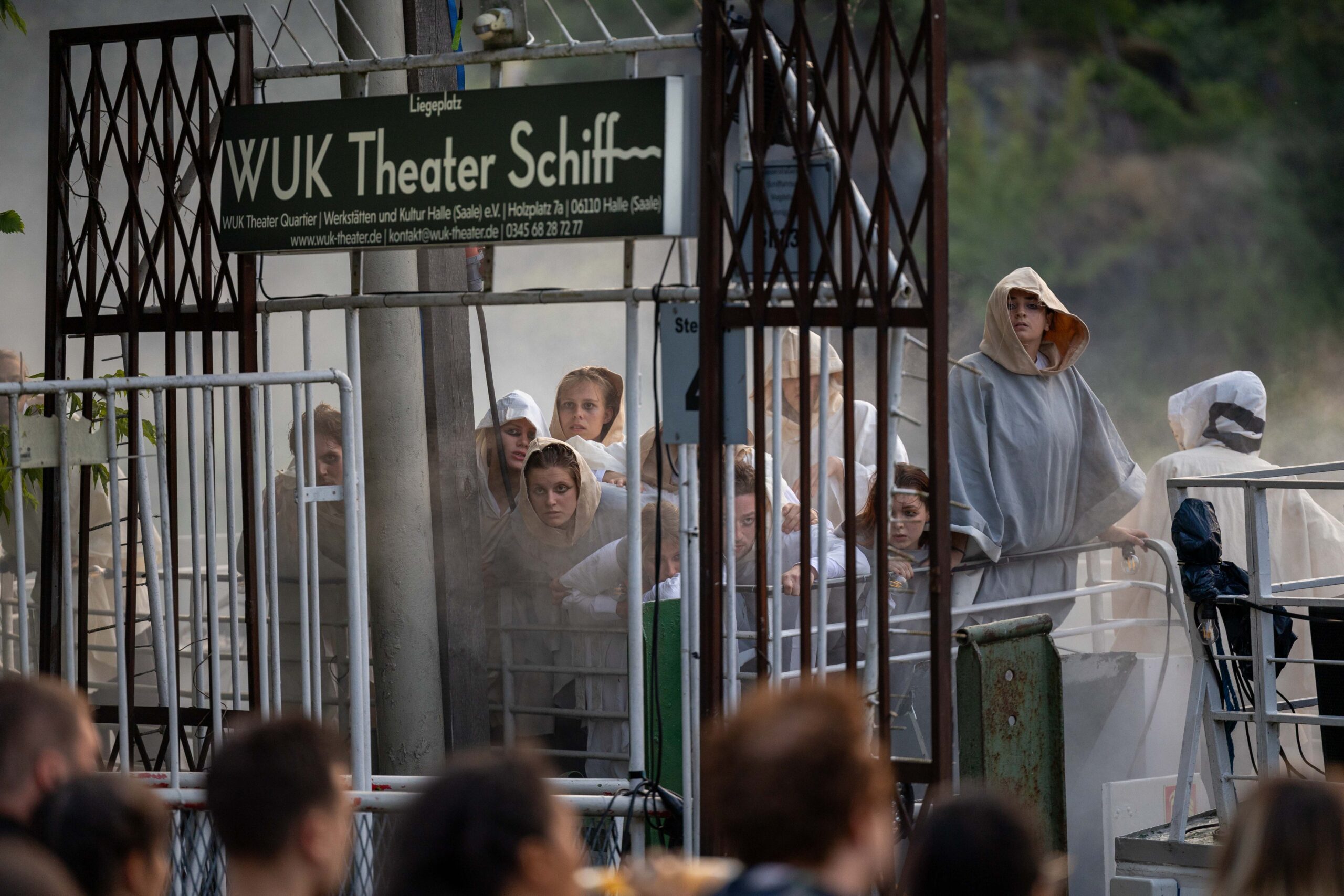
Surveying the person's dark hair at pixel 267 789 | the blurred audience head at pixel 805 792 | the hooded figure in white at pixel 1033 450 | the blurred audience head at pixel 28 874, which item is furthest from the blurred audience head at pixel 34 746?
the hooded figure in white at pixel 1033 450

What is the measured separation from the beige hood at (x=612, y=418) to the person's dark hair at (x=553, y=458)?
835 millimetres

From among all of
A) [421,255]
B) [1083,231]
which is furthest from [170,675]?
[1083,231]

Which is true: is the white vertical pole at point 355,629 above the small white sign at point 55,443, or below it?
below

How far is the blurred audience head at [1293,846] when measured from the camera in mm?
2025

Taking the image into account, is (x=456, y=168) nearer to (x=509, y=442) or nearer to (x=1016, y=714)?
(x=1016, y=714)

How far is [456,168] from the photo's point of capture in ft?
11.9

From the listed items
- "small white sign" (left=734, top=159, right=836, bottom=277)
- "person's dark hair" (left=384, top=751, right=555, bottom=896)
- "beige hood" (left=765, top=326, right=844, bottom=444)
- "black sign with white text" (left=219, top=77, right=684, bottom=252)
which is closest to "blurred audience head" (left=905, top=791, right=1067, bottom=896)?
"person's dark hair" (left=384, top=751, right=555, bottom=896)

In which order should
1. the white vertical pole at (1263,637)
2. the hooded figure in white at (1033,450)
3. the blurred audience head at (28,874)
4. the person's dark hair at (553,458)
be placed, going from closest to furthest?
the blurred audience head at (28,874)
the white vertical pole at (1263,637)
the hooded figure in white at (1033,450)
the person's dark hair at (553,458)

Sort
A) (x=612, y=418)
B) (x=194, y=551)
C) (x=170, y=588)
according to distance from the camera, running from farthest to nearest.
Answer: (x=612, y=418) → (x=170, y=588) → (x=194, y=551)

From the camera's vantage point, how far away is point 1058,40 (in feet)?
47.5

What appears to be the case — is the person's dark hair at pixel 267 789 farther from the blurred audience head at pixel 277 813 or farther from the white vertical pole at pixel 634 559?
Answer: the white vertical pole at pixel 634 559

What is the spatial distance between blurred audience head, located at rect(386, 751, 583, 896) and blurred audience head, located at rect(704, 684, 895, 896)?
22cm

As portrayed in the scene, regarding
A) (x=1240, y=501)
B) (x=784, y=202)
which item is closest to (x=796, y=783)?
(x=784, y=202)

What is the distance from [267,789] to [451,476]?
2871mm
